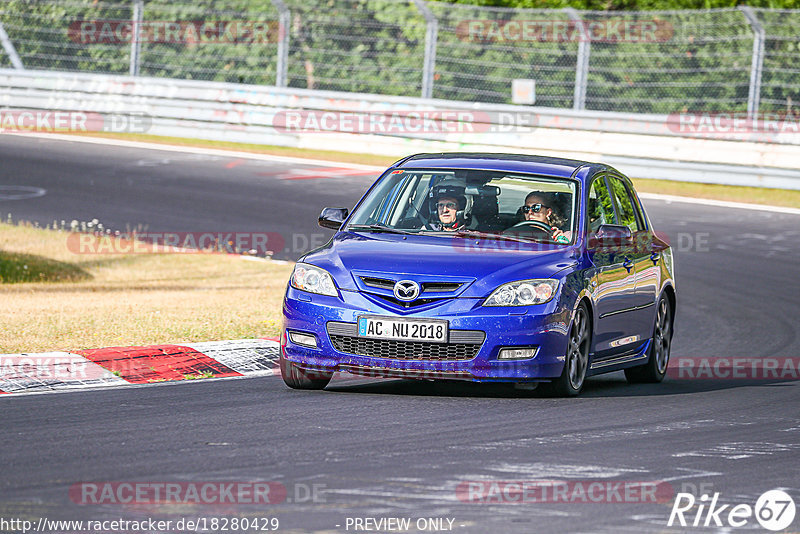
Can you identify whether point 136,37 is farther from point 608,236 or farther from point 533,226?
point 608,236

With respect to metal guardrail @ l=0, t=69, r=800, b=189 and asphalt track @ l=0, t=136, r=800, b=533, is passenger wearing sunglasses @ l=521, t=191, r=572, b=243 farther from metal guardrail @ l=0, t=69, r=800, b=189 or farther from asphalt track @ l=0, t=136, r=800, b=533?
metal guardrail @ l=0, t=69, r=800, b=189

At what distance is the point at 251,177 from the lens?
2355cm

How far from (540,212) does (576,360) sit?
1161mm

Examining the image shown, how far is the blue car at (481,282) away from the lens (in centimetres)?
889

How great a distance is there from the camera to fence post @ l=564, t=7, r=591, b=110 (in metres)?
24.1

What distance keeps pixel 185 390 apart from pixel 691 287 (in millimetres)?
8137

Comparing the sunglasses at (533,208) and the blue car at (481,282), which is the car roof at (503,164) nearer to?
the blue car at (481,282)

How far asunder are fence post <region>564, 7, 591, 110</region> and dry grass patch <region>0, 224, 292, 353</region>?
28.2 feet

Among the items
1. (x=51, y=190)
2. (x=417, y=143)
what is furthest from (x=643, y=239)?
(x=417, y=143)

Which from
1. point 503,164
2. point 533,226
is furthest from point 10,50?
point 533,226

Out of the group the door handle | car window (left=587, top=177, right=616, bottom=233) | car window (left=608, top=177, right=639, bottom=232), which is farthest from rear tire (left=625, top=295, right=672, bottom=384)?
car window (left=587, top=177, right=616, bottom=233)

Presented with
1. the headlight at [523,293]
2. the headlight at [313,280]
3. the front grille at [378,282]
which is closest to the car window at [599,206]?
the headlight at [523,293]

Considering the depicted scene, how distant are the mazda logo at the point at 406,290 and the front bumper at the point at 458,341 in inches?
3.9

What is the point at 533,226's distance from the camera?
9.93 meters
